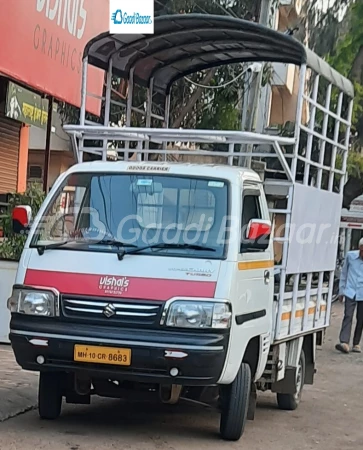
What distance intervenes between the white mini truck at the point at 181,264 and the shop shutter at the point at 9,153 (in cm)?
473

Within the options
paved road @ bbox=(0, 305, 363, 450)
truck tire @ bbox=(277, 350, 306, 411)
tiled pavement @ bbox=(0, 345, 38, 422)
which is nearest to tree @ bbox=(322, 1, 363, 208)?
truck tire @ bbox=(277, 350, 306, 411)

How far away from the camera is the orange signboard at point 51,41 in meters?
10.5

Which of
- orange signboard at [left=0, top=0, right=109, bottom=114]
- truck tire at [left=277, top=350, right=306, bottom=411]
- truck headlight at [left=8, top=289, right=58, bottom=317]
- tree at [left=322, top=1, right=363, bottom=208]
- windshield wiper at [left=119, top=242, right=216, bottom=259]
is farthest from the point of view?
tree at [left=322, top=1, right=363, bottom=208]

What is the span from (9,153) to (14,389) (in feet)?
19.6

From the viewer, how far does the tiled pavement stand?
26.3 ft

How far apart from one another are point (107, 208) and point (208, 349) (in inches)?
61.0

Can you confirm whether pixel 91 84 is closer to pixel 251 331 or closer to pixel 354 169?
pixel 251 331

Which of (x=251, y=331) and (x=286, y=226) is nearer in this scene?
(x=251, y=331)

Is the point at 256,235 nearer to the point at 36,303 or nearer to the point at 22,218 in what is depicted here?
the point at 36,303

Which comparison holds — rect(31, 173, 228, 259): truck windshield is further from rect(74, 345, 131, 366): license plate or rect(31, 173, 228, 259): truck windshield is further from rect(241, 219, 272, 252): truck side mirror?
rect(74, 345, 131, 366): license plate

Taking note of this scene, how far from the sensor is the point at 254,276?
288 inches

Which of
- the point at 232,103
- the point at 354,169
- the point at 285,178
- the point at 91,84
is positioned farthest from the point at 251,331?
the point at 354,169

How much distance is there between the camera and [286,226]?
8047 mm

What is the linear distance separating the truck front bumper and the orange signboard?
4396 mm
